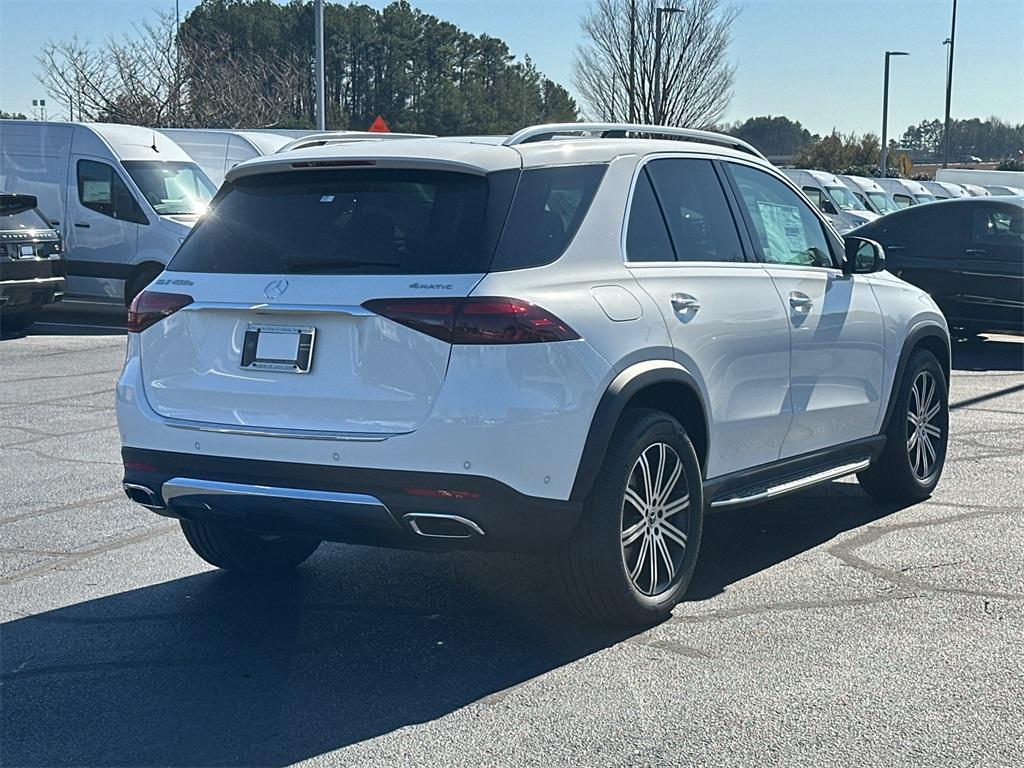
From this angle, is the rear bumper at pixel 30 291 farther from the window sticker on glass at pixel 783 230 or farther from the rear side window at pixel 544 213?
the rear side window at pixel 544 213

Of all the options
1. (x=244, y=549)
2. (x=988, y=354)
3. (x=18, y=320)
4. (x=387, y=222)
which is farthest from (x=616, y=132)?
(x=18, y=320)

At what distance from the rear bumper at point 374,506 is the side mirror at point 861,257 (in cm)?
264

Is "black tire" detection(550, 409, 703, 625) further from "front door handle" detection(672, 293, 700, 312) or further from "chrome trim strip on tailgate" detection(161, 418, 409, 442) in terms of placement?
"chrome trim strip on tailgate" detection(161, 418, 409, 442)

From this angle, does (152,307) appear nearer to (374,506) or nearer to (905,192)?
(374,506)

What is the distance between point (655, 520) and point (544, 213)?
3.95 feet

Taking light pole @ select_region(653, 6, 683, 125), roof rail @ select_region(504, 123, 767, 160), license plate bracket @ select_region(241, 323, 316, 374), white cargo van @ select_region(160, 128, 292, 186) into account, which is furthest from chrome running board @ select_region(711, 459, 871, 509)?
light pole @ select_region(653, 6, 683, 125)

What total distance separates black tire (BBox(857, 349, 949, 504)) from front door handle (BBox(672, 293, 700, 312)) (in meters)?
2.09

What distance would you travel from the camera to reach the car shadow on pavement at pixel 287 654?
4102 mm

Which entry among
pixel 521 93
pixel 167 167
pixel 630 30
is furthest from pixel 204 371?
pixel 521 93

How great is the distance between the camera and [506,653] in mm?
4844

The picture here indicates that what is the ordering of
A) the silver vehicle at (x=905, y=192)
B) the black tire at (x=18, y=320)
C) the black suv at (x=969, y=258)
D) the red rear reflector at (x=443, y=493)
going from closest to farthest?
the red rear reflector at (x=443, y=493)
the black suv at (x=969, y=258)
the black tire at (x=18, y=320)
the silver vehicle at (x=905, y=192)

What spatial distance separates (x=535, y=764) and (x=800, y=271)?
10.2ft

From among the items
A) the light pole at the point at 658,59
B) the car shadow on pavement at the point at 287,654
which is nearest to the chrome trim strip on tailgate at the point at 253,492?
the car shadow on pavement at the point at 287,654

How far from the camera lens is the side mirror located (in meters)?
6.66
